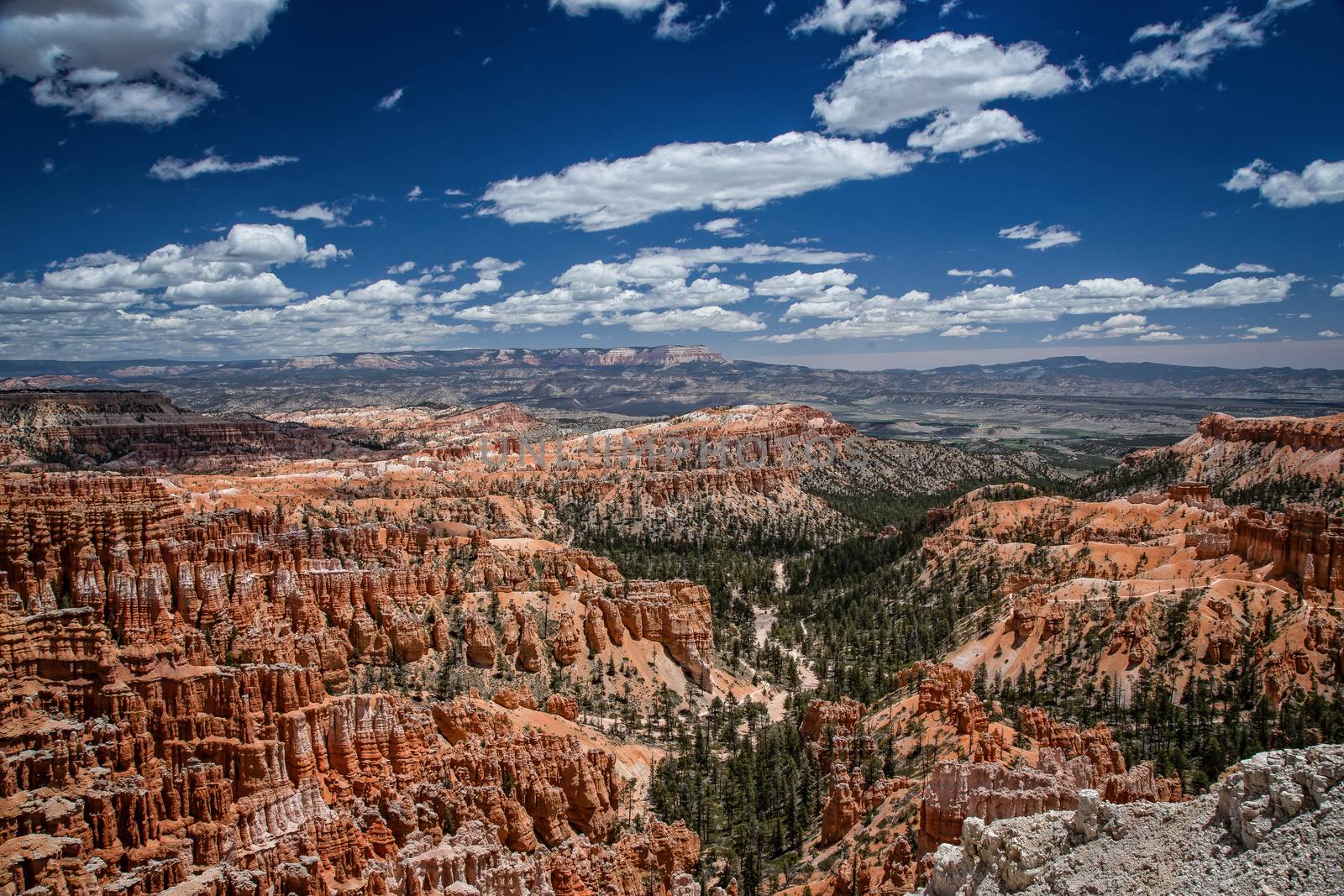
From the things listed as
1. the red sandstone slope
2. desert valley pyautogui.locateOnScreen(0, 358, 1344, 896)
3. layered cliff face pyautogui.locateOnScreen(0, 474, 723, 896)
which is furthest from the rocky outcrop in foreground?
layered cliff face pyautogui.locateOnScreen(0, 474, 723, 896)

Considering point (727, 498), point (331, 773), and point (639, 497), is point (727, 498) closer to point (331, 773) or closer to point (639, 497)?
point (639, 497)

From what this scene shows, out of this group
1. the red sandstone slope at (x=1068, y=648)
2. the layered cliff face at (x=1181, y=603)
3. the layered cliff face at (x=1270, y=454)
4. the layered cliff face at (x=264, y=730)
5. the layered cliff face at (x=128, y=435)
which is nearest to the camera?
the layered cliff face at (x=264, y=730)

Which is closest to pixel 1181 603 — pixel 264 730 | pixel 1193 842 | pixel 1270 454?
pixel 1193 842

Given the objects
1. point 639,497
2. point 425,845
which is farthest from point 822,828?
point 639,497

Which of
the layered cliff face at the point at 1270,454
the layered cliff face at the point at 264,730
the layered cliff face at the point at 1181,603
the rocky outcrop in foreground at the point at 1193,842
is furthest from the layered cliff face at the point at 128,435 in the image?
the layered cliff face at the point at 1270,454

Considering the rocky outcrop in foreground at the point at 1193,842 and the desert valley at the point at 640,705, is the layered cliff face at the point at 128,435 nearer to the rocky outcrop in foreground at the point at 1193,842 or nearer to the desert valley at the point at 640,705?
the desert valley at the point at 640,705

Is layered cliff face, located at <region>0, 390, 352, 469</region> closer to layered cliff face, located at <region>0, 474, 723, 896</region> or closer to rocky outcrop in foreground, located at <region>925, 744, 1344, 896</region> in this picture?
layered cliff face, located at <region>0, 474, 723, 896</region>

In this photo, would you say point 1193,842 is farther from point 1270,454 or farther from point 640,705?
point 1270,454
